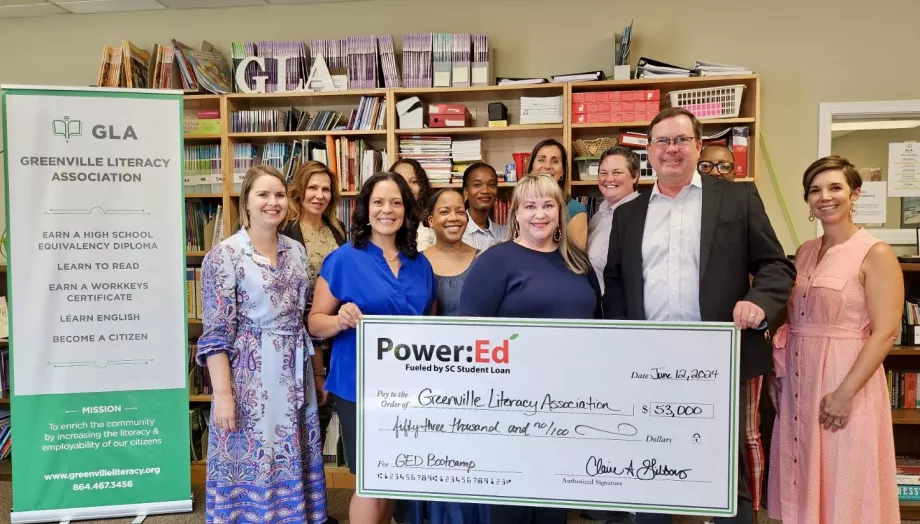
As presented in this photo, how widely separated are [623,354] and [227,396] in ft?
4.76

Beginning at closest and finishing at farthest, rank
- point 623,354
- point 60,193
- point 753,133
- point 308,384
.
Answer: point 623,354, point 308,384, point 60,193, point 753,133

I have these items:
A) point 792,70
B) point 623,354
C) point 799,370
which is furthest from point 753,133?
point 623,354

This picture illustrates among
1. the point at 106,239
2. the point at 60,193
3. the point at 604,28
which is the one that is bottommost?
the point at 106,239

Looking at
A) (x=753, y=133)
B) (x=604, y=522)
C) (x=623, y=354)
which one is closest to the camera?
(x=623, y=354)

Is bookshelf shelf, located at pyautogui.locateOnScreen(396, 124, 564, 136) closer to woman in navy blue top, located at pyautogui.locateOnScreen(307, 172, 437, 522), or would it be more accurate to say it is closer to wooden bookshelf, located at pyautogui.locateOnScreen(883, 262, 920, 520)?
woman in navy blue top, located at pyautogui.locateOnScreen(307, 172, 437, 522)

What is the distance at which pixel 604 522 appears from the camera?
2746 mm

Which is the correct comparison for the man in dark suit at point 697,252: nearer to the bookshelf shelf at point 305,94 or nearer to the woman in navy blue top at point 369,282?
the woman in navy blue top at point 369,282

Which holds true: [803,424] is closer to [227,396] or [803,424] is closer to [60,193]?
[227,396]

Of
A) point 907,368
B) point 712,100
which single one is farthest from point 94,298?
point 907,368

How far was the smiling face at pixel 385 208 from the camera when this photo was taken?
6.93 ft

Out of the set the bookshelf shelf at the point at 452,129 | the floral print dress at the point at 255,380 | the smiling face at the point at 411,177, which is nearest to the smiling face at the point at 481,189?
the smiling face at the point at 411,177

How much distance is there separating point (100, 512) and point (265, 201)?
1795mm

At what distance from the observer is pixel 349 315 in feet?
6.43

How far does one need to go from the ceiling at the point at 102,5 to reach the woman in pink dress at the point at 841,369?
11.3ft
